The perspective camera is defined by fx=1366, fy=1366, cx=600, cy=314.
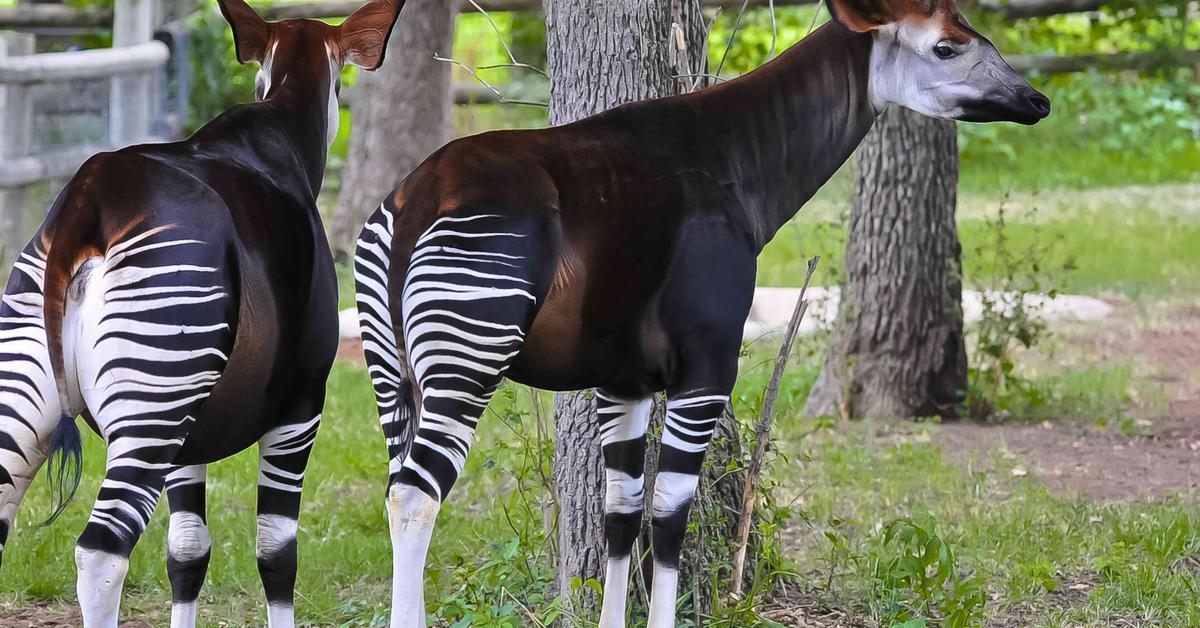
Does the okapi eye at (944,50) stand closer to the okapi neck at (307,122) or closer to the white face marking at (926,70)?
the white face marking at (926,70)

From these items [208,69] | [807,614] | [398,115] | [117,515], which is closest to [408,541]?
[117,515]

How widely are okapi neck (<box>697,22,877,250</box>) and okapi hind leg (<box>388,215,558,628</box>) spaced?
614mm

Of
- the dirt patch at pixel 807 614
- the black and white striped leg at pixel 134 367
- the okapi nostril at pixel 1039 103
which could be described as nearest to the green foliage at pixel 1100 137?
the dirt patch at pixel 807 614

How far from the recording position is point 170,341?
253 cm

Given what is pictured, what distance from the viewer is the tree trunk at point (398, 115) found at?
10000mm

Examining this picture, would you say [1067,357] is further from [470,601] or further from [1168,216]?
[470,601]

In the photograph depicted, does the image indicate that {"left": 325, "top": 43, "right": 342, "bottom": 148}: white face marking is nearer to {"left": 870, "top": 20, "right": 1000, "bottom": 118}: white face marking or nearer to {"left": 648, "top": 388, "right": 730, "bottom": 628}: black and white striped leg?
{"left": 648, "top": 388, "right": 730, "bottom": 628}: black and white striped leg

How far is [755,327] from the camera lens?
25.7 ft

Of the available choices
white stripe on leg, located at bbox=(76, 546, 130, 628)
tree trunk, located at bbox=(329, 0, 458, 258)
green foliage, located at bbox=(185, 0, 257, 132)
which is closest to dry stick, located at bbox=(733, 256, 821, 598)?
white stripe on leg, located at bbox=(76, 546, 130, 628)

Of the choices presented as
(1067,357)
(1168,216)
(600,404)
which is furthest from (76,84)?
(1168,216)

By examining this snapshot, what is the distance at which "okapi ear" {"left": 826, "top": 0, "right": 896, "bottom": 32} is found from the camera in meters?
2.97

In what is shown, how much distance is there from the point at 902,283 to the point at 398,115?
16.0 feet

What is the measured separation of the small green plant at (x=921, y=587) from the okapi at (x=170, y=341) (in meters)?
1.61

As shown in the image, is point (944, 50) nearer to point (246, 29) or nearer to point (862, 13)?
point (862, 13)
